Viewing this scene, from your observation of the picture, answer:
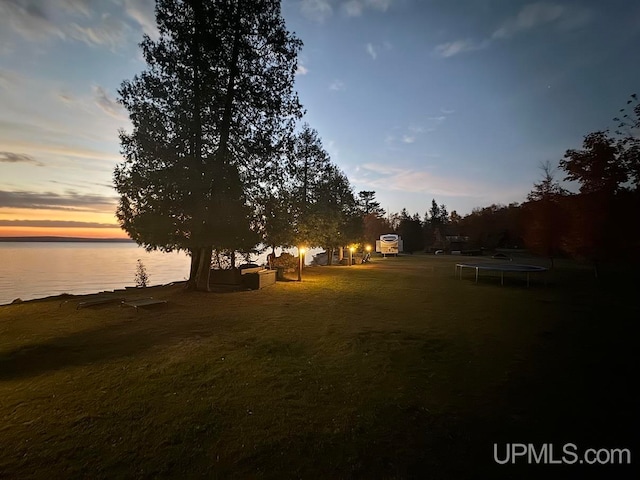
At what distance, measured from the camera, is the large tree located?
12047mm

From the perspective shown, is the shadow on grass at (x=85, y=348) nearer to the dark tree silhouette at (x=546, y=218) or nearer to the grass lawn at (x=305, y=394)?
the grass lawn at (x=305, y=394)

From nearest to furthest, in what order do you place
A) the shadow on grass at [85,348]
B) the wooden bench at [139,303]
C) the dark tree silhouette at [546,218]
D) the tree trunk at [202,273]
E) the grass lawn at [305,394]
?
the grass lawn at [305,394], the shadow on grass at [85,348], the wooden bench at [139,303], the tree trunk at [202,273], the dark tree silhouette at [546,218]

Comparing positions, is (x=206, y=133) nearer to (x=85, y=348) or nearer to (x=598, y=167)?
(x=85, y=348)

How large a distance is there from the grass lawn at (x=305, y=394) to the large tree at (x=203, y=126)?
432 centimetres

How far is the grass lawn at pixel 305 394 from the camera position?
3.23 meters

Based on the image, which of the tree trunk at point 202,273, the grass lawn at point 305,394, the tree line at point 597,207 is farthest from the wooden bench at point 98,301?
the tree line at point 597,207

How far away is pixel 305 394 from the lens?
185 inches

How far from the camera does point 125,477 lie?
297 centimetres

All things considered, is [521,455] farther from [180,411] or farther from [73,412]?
[73,412]

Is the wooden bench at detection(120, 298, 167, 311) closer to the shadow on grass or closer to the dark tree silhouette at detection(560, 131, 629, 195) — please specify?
the shadow on grass

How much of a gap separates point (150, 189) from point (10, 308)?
6.20 m

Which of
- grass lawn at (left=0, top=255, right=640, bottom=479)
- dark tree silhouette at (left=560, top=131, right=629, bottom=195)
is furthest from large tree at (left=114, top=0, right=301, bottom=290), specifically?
dark tree silhouette at (left=560, top=131, right=629, bottom=195)

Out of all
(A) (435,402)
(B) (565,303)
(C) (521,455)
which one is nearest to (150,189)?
(A) (435,402)

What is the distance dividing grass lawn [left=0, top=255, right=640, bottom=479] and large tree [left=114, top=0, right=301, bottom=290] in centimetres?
432
